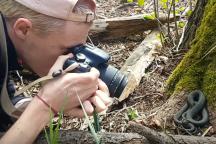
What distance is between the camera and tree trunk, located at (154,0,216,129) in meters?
2.65

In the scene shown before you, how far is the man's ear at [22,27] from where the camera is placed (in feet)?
6.35

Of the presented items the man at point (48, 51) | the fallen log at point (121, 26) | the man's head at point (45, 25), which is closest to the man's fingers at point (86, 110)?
the man at point (48, 51)

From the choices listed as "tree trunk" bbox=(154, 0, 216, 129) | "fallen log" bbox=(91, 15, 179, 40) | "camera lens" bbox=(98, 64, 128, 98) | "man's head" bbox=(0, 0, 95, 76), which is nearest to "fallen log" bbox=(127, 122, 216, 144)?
"camera lens" bbox=(98, 64, 128, 98)

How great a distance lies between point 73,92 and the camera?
6.00 ft

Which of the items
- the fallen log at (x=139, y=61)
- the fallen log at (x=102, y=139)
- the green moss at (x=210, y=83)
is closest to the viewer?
the fallen log at (x=102, y=139)

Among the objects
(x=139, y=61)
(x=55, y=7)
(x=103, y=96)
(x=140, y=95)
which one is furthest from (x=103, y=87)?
(x=139, y=61)

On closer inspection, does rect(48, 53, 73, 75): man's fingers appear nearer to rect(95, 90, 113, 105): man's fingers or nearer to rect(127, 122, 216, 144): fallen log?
rect(95, 90, 113, 105): man's fingers

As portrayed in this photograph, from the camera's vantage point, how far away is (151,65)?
12.0 ft

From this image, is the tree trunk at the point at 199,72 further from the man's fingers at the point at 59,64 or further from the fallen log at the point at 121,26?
the fallen log at the point at 121,26

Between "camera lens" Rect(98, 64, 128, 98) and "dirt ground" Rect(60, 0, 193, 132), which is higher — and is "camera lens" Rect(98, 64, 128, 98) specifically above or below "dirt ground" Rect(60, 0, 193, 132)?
above

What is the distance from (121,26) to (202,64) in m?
1.75

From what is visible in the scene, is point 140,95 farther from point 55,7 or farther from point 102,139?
point 55,7

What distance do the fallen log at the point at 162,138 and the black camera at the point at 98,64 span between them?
0.27m

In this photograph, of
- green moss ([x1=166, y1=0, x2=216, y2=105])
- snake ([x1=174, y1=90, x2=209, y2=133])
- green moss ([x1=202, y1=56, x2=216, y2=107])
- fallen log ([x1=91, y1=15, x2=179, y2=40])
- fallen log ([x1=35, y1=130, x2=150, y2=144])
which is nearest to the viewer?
fallen log ([x1=35, y1=130, x2=150, y2=144])
